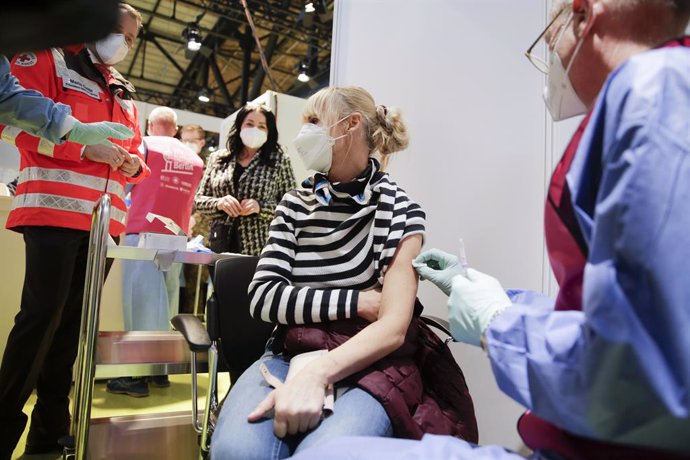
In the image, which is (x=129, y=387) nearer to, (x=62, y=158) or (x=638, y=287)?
(x=62, y=158)

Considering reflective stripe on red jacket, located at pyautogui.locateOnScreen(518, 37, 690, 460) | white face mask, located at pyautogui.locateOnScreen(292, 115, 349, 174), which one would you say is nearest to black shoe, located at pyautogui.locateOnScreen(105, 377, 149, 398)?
white face mask, located at pyautogui.locateOnScreen(292, 115, 349, 174)

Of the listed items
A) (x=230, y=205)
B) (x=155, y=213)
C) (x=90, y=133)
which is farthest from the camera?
(x=155, y=213)

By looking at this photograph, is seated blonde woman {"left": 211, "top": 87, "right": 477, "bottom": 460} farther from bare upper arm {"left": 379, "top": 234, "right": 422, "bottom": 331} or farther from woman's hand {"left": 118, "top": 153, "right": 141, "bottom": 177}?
woman's hand {"left": 118, "top": 153, "right": 141, "bottom": 177}

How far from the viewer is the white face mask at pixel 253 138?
115 inches

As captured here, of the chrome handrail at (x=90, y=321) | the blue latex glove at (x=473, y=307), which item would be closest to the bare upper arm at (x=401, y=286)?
the blue latex glove at (x=473, y=307)

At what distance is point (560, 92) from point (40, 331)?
1.85 meters

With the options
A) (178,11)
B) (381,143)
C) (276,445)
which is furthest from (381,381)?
(178,11)

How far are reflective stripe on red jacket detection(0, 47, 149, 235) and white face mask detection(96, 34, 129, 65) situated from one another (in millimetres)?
46

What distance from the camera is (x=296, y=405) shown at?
1.00 meters

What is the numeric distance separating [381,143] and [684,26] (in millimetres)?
913

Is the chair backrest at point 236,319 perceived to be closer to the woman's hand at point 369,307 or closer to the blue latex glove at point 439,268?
the woman's hand at point 369,307

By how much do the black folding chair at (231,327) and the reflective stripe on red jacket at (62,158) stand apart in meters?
0.71

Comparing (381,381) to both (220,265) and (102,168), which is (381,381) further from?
(102,168)

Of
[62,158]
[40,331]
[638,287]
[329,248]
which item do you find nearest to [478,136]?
[329,248]
